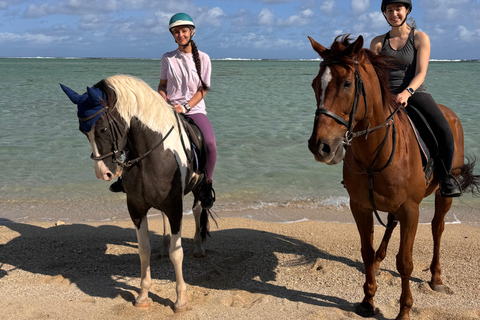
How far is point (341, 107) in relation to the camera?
2.93 meters

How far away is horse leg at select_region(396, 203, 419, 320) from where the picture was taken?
360 centimetres

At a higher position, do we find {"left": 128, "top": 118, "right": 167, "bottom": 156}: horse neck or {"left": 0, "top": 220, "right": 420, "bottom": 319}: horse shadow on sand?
{"left": 128, "top": 118, "right": 167, "bottom": 156}: horse neck

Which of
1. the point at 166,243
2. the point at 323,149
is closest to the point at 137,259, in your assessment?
the point at 166,243

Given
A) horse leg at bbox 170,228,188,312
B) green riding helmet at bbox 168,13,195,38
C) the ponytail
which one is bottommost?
horse leg at bbox 170,228,188,312

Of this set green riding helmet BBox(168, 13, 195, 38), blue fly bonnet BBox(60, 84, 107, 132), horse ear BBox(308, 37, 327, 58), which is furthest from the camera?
green riding helmet BBox(168, 13, 195, 38)

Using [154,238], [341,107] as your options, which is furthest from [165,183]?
[154,238]

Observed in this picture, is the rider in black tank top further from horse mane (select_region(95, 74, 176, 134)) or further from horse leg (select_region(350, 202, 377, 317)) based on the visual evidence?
horse mane (select_region(95, 74, 176, 134))

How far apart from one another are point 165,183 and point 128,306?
4.11ft

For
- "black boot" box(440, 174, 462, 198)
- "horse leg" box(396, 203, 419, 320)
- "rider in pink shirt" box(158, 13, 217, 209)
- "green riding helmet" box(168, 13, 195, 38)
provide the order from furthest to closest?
"rider in pink shirt" box(158, 13, 217, 209) → "green riding helmet" box(168, 13, 195, 38) → "black boot" box(440, 174, 462, 198) → "horse leg" box(396, 203, 419, 320)

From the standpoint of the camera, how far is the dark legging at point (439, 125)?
13.0 feet

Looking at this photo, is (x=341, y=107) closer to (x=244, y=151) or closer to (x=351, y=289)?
(x=351, y=289)

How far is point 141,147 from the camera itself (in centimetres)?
374

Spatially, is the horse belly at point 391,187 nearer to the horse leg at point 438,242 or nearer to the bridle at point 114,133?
the horse leg at point 438,242

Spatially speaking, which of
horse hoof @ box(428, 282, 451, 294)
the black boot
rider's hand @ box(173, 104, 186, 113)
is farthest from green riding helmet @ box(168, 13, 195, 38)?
horse hoof @ box(428, 282, 451, 294)
